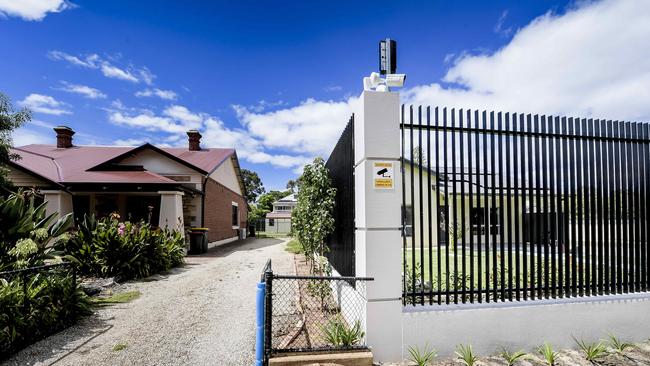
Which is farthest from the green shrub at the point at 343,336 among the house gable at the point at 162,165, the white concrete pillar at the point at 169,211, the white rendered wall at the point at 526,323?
the house gable at the point at 162,165

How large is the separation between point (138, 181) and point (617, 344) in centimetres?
1373

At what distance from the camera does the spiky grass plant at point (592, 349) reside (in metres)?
3.96

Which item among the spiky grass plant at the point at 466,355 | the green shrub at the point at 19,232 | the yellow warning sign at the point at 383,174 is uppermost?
the yellow warning sign at the point at 383,174

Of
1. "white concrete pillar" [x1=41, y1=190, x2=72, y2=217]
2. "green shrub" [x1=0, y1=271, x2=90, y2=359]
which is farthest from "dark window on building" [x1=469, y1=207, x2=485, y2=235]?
"white concrete pillar" [x1=41, y1=190, x2=72, y2=217]

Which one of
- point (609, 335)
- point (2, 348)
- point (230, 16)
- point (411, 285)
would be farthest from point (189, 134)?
point (609, 335)

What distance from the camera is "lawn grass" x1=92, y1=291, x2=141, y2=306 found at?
6.06 metres

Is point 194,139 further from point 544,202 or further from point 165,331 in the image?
point 544,202

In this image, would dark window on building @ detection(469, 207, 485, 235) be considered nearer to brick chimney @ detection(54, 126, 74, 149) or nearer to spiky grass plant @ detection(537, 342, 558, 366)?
spiky grass plant @ detection(537, 342, 558, 366)

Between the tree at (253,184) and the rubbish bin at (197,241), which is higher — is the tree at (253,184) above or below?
above

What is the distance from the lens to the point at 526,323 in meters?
4.05

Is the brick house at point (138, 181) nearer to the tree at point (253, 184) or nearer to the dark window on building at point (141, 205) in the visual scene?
the dark window on building at point (141, 205)

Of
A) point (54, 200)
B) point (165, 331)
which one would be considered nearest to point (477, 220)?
point (165, 331)

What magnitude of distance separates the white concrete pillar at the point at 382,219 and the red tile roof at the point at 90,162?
1080 centimetres

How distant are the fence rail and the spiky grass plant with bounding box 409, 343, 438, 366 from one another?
22.2 inches
